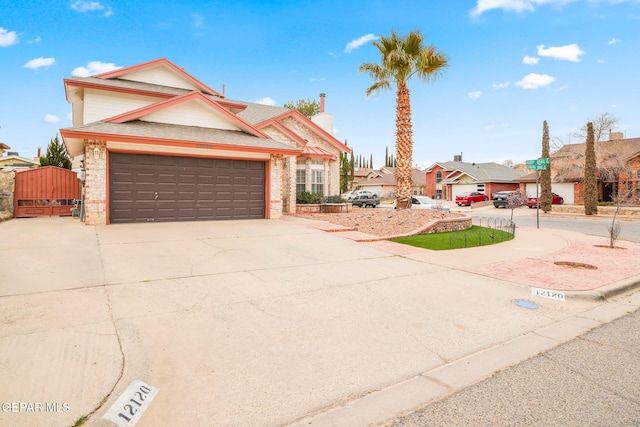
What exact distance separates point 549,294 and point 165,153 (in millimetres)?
12940

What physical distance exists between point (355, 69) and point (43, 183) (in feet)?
54.5

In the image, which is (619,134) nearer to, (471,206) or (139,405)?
(471,206)

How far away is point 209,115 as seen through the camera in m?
15.4

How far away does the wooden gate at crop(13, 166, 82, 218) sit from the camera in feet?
52.2

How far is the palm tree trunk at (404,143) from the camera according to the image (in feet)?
58.3

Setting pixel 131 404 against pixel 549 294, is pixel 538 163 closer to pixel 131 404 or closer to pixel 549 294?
pixel 549 294

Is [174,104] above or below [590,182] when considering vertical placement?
above

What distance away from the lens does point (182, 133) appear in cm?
1359

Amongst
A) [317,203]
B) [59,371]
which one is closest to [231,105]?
[317,203]

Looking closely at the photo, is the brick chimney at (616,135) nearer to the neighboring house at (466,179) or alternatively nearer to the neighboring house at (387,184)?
the neighboring house at (466,179)

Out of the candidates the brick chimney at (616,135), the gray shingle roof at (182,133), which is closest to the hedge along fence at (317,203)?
the gray shingle roof at (182,133)

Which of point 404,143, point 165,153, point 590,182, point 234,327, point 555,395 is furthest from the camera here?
point 590,182

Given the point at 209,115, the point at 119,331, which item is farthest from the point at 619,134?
the point at 119,331

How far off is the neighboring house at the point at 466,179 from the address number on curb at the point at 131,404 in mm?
50308
